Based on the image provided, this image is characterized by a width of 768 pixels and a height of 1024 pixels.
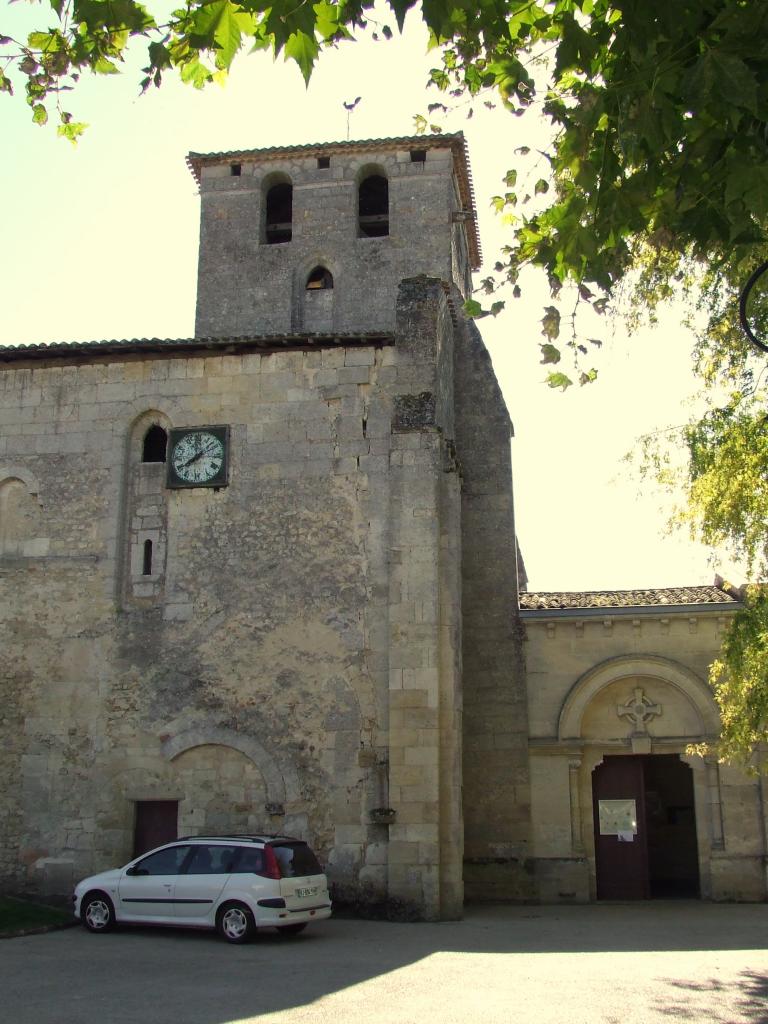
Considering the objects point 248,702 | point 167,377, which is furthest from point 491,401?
point 248,702

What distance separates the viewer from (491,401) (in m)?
19.1

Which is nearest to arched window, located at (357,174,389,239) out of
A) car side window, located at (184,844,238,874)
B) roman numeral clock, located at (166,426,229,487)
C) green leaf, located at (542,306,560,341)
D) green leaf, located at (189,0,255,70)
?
roman numeral clock, located at (166,426,229,487)

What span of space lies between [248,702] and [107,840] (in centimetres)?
272

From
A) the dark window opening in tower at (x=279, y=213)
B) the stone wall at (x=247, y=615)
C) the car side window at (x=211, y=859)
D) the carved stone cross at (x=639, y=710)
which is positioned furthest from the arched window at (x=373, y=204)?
the car side window at (x=211, y=859)

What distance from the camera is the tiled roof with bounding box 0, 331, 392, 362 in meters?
15.9

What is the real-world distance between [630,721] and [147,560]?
318 inches

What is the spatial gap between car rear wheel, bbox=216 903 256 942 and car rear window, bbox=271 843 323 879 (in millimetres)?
565

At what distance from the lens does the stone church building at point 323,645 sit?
14531 millimetres

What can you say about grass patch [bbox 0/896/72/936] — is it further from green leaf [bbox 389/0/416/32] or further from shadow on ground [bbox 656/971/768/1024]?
green leaf [bbox 389/0/416/32]

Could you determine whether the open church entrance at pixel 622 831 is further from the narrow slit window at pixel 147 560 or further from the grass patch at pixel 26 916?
the grass patch at pixel 26 916

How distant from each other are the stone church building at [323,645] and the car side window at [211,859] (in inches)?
96.7

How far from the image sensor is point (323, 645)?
14969mm

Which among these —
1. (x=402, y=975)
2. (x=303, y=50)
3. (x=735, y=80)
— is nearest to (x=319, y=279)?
(x=402, y=975)

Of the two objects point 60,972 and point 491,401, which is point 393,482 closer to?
point 491,401
